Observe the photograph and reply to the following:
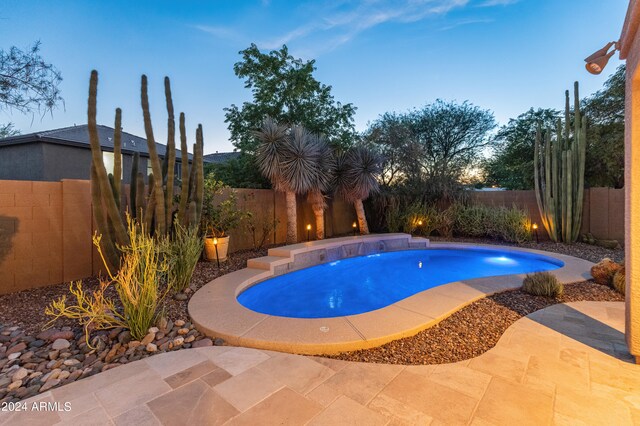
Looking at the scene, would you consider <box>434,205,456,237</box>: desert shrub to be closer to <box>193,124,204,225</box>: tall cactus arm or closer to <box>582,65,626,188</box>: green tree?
<box>582,65,626,188</box>: green tree

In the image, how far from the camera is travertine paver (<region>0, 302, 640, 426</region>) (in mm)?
1747

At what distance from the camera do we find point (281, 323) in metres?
3.06

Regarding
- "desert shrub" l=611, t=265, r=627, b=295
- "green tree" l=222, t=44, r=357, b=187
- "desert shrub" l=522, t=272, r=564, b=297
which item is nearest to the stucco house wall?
"desert shrub" l=522, t=272, r=564, b=297

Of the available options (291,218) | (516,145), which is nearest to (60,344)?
(291,218)

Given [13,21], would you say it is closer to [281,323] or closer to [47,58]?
[47,58]

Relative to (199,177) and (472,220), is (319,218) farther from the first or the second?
(472,220)

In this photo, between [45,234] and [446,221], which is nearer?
[45,234]

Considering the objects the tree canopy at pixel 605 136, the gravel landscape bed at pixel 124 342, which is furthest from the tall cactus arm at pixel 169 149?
the tree canopy at pixel 605 136

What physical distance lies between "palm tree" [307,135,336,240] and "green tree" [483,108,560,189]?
9844 mm

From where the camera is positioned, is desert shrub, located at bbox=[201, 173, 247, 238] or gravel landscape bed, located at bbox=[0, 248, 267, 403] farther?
desert shrub, located at bbox=[201, 173, 247, 238]

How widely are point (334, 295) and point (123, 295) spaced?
3.34 meters

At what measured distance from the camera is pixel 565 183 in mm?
7742

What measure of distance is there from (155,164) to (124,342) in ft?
9.19

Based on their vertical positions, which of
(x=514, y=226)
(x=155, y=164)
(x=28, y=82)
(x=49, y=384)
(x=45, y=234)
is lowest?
(x=49, y=384)
